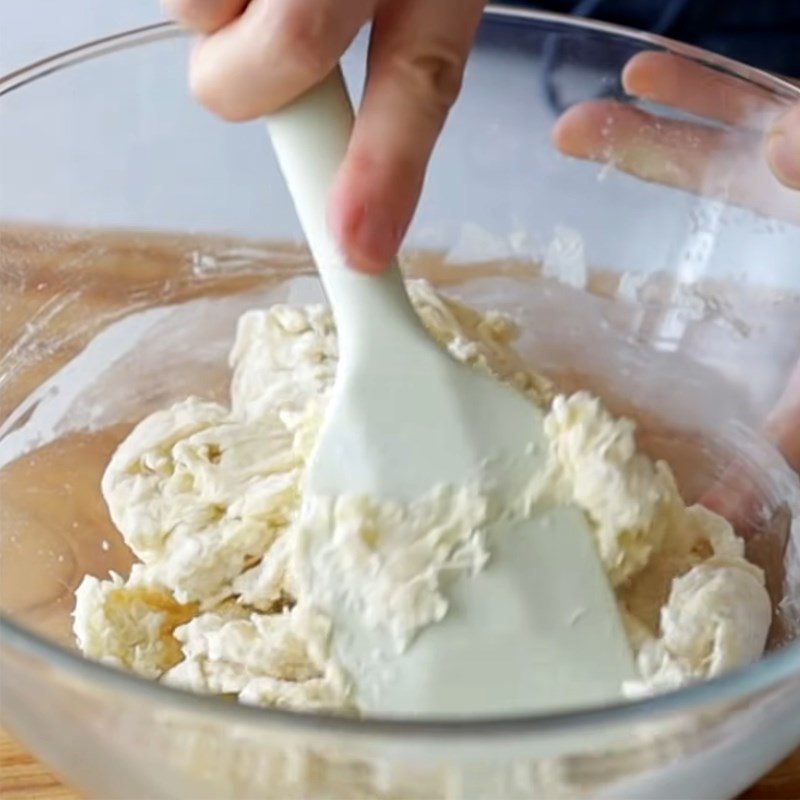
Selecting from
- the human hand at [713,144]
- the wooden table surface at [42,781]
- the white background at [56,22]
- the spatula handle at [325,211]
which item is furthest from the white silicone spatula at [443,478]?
the white background at [56,22]

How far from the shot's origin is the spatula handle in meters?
0.72

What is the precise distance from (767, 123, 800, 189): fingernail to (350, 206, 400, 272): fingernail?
0.36m

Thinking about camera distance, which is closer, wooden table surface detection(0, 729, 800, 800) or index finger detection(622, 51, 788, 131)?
wooden table surface detection(0, 729, 800, 800)

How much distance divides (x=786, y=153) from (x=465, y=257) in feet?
0.87

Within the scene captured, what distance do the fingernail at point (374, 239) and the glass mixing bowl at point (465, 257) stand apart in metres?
0.31

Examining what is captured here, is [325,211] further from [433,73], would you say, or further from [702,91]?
[702,91]

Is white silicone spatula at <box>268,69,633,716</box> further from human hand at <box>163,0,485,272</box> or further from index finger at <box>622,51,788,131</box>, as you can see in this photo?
index finger at <box>622,51,788,131</box>

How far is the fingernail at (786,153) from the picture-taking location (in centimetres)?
92

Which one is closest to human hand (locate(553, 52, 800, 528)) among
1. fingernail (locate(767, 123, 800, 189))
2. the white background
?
fingernail (locate(767, 123, 800, 189))

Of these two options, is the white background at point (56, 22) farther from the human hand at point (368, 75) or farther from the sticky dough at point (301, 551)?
the human hand at point (368, 75)

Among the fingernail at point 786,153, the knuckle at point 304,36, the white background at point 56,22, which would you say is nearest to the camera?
the knuckle at point 304,36

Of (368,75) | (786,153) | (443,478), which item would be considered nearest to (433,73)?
(368,75)

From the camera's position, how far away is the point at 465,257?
1073 millimetres

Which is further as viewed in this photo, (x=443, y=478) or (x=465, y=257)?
(x=465, y=257)
